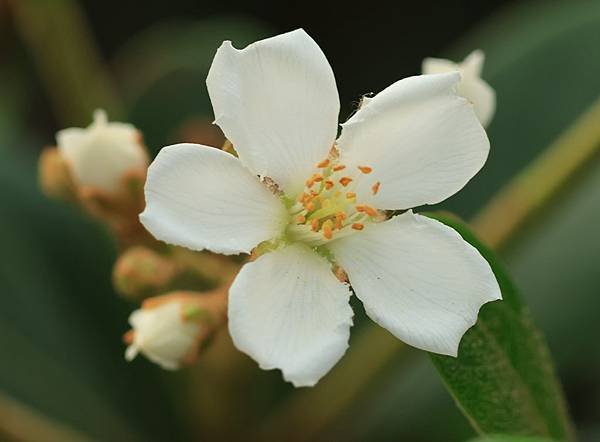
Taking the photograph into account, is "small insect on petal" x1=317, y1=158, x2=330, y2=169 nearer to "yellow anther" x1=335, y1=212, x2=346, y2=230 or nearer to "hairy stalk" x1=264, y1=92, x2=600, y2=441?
"yellow anther" x1=335, y1=212, x2=346, y2=230

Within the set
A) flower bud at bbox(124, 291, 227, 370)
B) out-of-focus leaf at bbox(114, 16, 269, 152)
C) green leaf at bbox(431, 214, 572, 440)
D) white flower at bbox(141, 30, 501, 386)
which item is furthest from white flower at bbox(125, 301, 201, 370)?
out-of-focus leaf at bbox(114, 16, 269, 152)

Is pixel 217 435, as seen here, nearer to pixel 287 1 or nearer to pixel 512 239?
pixel 512 239

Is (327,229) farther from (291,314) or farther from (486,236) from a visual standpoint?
(486,236)

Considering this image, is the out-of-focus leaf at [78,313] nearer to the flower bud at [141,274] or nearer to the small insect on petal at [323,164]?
the flower bud at [141,274]

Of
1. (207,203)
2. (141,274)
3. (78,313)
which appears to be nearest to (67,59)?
(78,313)

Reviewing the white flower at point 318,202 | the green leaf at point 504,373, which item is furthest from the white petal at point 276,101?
the green leaf at point 504,373

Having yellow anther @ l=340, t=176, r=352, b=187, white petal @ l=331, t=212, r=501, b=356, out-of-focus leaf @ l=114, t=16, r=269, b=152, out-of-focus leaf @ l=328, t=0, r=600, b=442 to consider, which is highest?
yellow anther @ l=340, t=176, r=352, b=187

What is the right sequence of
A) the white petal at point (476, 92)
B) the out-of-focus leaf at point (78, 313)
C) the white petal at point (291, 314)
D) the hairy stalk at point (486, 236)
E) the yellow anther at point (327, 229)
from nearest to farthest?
the white petal at point (291, 314) → the yellow anther at point (327, 229) → the white petal at point (476, 92) → the hairy stalk at point (486, 236) → the out-of-focus leaf at point (78, 313)
